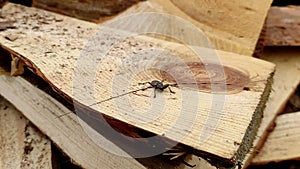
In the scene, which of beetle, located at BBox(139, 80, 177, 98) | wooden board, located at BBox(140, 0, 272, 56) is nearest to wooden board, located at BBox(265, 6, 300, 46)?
wooden board, located at BBox(140, 0, 272, 56)

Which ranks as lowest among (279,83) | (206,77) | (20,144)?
(20,144)

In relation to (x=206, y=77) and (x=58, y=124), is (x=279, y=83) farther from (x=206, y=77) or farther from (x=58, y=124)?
(x=58, y=124)

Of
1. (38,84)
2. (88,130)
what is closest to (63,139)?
(88,130)

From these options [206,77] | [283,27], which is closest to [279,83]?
[283,27]

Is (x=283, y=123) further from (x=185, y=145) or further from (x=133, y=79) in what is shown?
(x=185, y=145)

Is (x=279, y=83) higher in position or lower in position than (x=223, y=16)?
lower

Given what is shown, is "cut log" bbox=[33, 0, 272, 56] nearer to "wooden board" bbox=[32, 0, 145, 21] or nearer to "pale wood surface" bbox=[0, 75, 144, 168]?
"wooden board" bbox=[32, 0, 145, 21]
